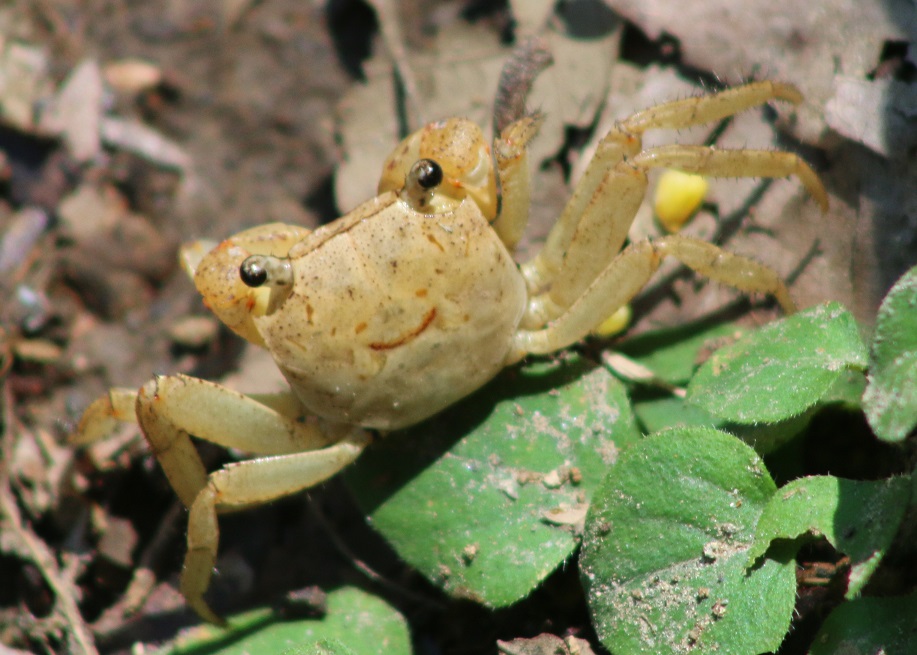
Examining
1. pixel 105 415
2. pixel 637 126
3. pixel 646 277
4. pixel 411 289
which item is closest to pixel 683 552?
pixel 646 277

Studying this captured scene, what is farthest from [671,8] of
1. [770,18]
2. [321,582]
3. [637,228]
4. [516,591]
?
[321,582]

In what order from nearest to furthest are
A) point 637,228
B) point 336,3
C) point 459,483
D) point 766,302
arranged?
point 459,483, point 766,302, point 637,228, point 336,3

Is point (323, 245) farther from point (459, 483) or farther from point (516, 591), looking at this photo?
point (516, 591)

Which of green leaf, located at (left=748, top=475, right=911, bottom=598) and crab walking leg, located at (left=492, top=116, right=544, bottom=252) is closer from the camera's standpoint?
green leaf, located at (left=748, top=475, right=911, bottom=598)

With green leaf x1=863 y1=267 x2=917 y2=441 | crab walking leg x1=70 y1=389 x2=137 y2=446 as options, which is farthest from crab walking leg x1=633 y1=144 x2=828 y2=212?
crab walking leg x1=70 y1=389 x2=137 y2=446

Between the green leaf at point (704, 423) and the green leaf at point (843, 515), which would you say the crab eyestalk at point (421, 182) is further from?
the green leaf at point (843, 515)

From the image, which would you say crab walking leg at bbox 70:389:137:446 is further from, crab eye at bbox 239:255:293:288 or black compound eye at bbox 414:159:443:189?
black compound eye at bbox 414:159:443:189

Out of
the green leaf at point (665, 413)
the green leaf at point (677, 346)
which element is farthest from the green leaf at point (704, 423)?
the green leaf at point (677, 346)
